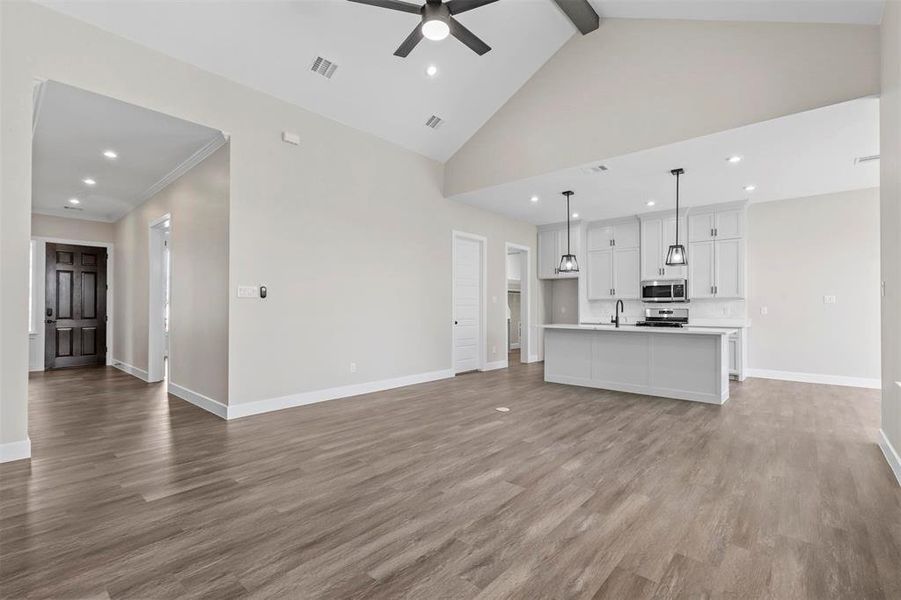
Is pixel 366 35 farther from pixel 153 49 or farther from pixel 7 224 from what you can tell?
pixel 7 224

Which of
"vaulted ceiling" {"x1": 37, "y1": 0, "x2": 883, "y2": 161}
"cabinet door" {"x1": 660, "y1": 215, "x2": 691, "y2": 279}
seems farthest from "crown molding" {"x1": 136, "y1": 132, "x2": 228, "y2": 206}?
"cabinet door" {"x1": 660, "y1": 215, "x2": 691, "y2": 279}

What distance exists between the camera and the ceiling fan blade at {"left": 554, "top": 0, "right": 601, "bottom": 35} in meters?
4.42

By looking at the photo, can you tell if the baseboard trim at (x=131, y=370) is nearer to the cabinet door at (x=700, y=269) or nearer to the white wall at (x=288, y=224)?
the white wall at (x=288, y=224)

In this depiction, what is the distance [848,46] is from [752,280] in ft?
13.8

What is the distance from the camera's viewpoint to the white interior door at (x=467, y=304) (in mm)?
7074

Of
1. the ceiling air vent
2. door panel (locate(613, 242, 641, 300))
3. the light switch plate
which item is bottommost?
the light switch plate

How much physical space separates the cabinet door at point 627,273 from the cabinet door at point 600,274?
0.10m

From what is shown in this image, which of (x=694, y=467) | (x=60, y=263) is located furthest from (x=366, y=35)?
(x=60, y=263)

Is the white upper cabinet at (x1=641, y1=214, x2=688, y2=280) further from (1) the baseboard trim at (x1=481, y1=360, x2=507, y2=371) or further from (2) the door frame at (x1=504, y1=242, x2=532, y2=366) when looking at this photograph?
(1) the baseboard trim at (x1=481, y1=360, x2=507, y2=371)

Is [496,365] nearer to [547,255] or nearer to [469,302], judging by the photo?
[469,302]

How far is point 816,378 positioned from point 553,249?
4.71 m

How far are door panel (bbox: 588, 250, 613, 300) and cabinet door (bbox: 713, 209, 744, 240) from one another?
5.95 feet

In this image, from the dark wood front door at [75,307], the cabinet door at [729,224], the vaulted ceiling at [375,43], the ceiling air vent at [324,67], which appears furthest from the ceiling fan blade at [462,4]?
the dark wood front door at [75,307]

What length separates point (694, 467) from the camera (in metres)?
2.98
